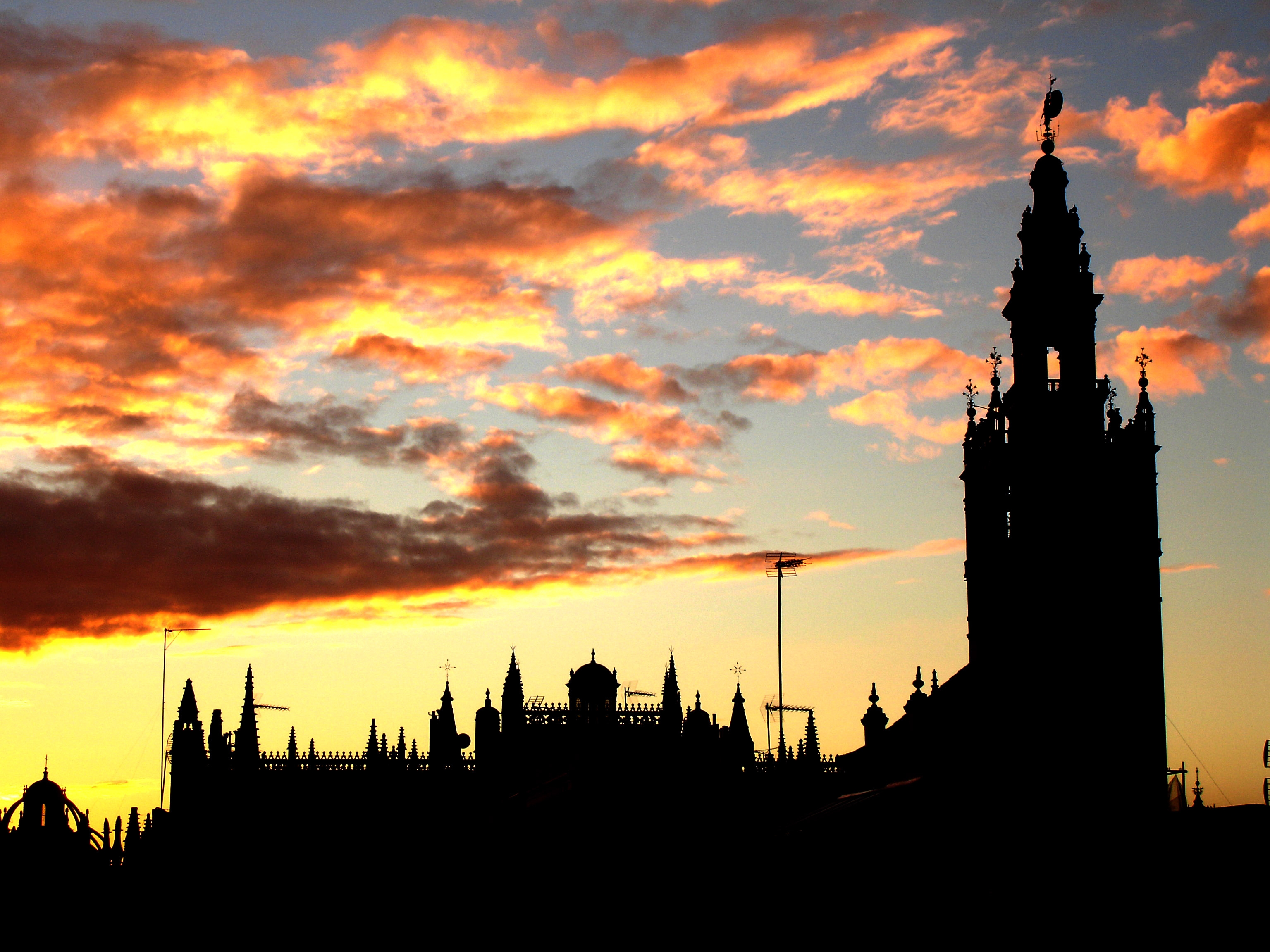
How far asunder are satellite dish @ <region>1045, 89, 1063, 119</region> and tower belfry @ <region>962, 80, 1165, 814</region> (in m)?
4.77

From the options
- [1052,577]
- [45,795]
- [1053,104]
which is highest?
[1053,104]

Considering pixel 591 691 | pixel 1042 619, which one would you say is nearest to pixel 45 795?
pixel 591 691

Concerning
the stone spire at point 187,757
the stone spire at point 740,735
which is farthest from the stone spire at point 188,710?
the stone spire at point 740,735

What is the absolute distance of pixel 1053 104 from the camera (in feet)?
199

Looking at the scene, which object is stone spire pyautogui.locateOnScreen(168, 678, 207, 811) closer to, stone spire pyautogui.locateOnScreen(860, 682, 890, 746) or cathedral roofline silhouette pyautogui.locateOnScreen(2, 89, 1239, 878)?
cathedral roofline silhouette pyautogui.locateOnScreen(2, 89, 1239, 878)

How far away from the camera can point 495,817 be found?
183 feet

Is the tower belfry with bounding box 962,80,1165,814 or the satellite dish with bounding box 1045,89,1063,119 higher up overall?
the satellite dish with bounding box 1045,89,1063,119

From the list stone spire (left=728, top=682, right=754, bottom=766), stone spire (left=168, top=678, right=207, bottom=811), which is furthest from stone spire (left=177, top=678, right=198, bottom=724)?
stone spire (left=728, top=682, right=754, bottom=766)

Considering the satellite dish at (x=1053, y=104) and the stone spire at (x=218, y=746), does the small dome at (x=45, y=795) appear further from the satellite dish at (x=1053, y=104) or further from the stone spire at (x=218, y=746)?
the satellite dish at (x=1053, y=104)

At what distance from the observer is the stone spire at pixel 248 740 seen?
252ft

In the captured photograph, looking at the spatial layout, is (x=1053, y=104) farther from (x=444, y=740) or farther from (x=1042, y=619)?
(x=444, y=740)

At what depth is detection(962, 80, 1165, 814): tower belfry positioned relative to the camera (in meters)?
54.5

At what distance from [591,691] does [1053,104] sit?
1739 inches

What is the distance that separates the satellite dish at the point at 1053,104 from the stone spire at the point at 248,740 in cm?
5306
